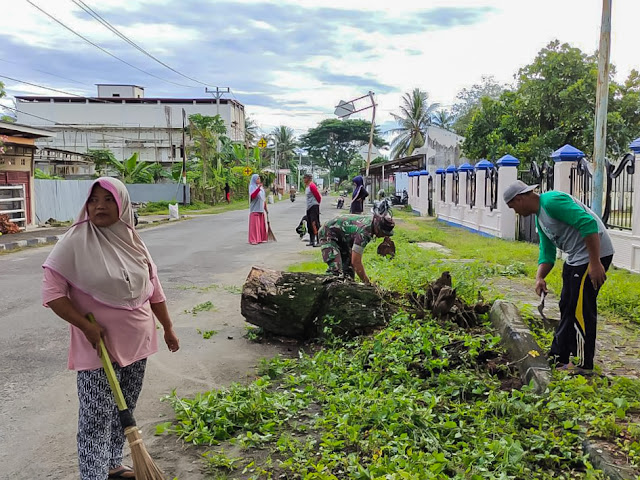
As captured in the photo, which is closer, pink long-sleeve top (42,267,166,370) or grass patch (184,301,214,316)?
pink long-sleeve top (42,267,166,370)

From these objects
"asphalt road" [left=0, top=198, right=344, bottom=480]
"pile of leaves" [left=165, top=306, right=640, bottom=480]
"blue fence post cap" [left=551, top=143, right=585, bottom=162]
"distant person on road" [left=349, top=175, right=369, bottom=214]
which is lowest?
"asphalt road" [left=0, top=198, right=344, bottom=480]

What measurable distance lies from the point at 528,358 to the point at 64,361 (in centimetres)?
422

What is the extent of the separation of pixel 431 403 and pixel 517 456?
0.80m

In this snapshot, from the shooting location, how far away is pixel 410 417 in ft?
11.7

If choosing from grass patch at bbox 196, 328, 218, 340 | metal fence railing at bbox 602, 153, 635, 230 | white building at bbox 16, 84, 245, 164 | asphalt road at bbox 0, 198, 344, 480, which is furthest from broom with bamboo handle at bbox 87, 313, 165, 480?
white building at bbox 16, 84, 245, 164

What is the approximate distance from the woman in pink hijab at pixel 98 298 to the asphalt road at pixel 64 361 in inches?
23.6

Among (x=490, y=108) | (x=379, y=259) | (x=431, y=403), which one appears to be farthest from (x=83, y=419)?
(x=490, y=108)

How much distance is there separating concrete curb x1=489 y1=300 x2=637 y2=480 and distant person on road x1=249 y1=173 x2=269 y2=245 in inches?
382

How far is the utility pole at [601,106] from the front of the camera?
10109mm

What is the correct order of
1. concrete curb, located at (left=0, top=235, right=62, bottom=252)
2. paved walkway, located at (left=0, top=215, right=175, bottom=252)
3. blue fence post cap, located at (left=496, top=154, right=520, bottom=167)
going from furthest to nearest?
paved walkway, located at (left=0, top=215, right=175, bottom=252)
concrete curb, located at (left=0, top=235, right=62, bottom=252)
blue fence post cap, located at (left=496, top=154, right=520, bottom=167)

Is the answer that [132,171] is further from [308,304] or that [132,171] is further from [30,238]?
[308,304]

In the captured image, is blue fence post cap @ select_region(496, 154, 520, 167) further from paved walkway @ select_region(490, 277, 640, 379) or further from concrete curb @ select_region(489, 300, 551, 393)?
concrete curb @ select_region(489, 300, 551, 393)

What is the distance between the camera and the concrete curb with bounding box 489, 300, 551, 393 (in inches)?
162

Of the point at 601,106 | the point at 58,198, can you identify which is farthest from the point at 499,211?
the point at 58,198
